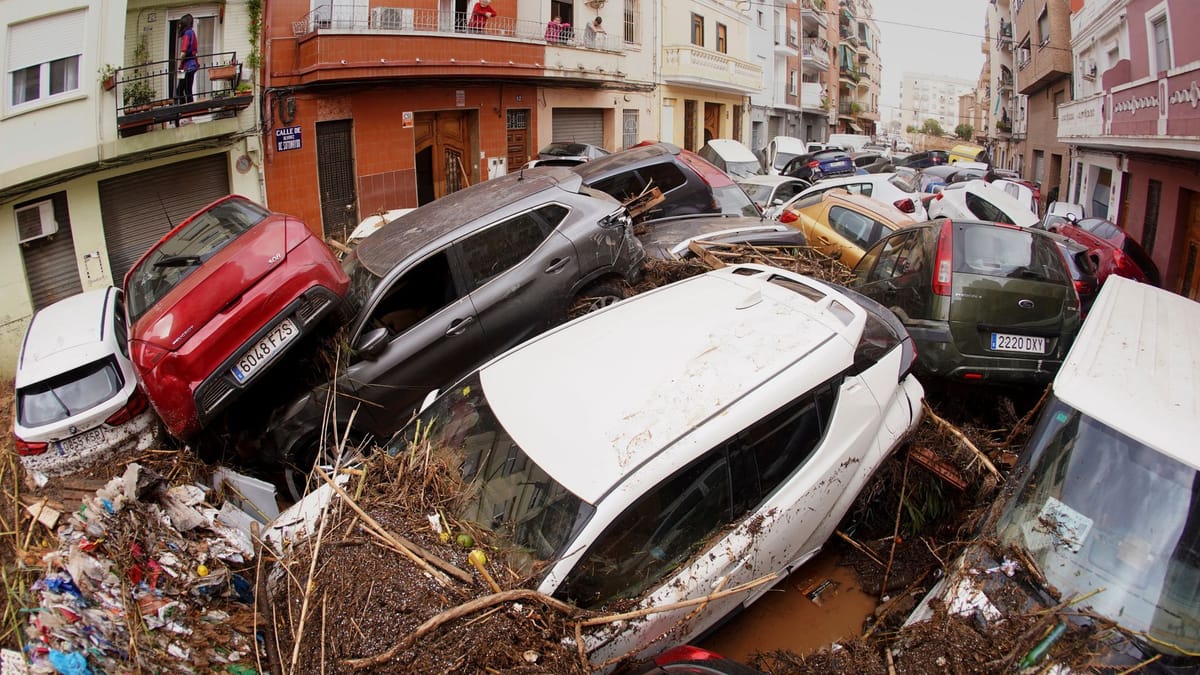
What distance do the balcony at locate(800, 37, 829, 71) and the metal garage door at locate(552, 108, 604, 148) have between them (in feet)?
83.3

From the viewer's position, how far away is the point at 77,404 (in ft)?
15.7

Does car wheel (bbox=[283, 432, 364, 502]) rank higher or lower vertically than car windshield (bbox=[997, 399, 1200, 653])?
lower

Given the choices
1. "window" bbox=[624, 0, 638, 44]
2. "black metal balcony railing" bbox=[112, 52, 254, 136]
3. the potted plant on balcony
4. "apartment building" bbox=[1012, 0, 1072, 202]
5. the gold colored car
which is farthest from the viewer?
"apartment building" bbox=[1012, 0, 1072, 202]

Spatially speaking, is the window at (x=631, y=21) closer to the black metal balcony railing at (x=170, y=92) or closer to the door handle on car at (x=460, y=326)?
the black metal balcony railing at (x=170, y=92)

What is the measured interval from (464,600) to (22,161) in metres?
11.0

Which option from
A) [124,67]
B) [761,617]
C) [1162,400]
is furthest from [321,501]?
[124,67]

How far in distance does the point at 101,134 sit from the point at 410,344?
907 cm

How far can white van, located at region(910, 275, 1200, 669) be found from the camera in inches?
113

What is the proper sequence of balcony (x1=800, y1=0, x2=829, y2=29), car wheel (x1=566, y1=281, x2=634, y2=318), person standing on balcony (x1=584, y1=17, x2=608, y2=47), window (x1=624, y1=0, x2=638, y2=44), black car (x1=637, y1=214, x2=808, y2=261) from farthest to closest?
balcony (x1=800, y1=0, x2=829, y2=29) → window (x1=624, y1=0, x2=638, y2=44) → person standing on balcony (x1=584, y1=17, x2=608, y2=47) → black car (x1=637, y1=214, x2=808, y2=261) → car wheel (x1=566, y1=281, x2=634, y2=318)

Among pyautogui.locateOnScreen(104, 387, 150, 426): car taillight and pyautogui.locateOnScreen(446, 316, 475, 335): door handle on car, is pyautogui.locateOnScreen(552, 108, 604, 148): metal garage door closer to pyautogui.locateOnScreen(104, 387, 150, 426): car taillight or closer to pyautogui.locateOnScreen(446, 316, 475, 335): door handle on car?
pyautogui.locateOnScreen(446, 316, 475, 335): door handle on car

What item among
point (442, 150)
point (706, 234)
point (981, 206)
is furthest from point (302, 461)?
point (442, 150)

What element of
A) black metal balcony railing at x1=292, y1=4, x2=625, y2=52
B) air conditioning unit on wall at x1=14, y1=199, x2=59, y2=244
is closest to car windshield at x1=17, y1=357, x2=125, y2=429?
air conditioning unit on wall at x1=14, y1=199, x2=59, y2=244

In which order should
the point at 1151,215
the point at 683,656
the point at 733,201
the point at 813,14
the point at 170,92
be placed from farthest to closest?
the point at 813,14
the point at 1151,215
the point at 170,92
the point at 733,201
the point at 683,656

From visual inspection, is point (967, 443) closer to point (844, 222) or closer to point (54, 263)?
point (844, 222)
